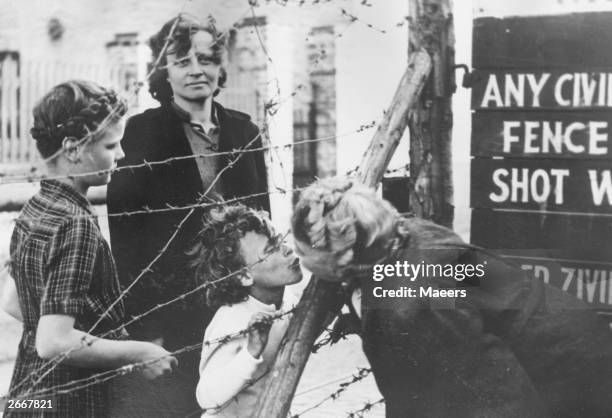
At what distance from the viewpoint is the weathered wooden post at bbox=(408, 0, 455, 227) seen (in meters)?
3.82

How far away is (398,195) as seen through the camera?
394 centimetres

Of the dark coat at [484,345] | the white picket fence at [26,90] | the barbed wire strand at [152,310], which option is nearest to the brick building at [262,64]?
the white picket fence at [26,90]

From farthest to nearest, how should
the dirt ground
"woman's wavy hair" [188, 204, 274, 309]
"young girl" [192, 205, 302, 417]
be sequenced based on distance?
1. the dirt ground
2. "woman's wavy hair" [188, 204, 274, 309]
3. "young girl" [192, 205, 302, 417]

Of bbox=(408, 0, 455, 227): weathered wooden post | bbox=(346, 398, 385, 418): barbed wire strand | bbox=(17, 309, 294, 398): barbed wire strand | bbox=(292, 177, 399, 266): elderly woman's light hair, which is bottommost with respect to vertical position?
bbox=(346, 398, 385, 418): barbed wire strand

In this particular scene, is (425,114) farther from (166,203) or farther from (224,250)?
(166,203)

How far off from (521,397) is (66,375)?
1.93 meters

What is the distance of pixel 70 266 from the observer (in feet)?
11.9

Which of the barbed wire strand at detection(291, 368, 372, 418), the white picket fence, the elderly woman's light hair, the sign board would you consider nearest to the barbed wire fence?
the barbed wire strand at detection(291, 368, 372, 418)

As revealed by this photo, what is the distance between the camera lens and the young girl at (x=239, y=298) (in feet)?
12.3

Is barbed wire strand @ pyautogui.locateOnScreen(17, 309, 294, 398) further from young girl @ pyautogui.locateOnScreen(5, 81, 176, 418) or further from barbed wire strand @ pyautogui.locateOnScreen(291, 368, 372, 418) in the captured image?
barbed wire strand @ pyautogui.locateOnScreen(291, 368, 372, 418)

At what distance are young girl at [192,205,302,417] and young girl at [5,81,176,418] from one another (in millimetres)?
271

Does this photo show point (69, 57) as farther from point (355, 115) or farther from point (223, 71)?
point (355, 115)

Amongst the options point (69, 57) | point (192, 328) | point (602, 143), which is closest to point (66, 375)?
point (192, 328)

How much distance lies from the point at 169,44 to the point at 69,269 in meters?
1.13
